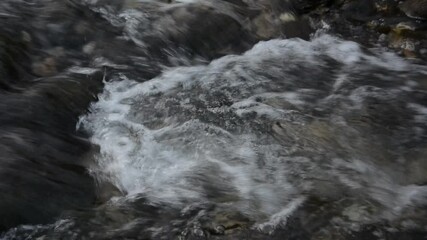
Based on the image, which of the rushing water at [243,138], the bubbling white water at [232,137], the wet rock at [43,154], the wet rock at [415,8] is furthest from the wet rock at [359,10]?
the wet rock at [43,154]

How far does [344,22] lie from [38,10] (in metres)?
4.83

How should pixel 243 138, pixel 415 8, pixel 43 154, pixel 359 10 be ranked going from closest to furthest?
pixel 43 154, pixel 243 138, pixel 415 8, pixel 359 10

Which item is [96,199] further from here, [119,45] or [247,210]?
[119,45]

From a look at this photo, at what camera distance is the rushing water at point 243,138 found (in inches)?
148

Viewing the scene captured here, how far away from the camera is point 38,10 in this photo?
6742 millimetres

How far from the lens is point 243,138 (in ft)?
16.1

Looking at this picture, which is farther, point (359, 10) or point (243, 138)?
point (359, 10)

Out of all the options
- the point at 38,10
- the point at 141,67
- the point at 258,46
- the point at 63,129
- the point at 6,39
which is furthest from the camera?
the point at 258,46

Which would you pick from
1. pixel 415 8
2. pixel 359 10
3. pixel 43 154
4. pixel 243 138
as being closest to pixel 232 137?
pixel 243 138

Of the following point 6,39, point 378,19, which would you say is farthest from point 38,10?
point 378,19

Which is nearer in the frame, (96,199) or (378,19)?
(96,199)

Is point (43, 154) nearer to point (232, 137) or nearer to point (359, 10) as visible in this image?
point (232, 137)

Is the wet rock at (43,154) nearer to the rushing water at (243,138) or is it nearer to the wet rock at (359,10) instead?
the rushing water at (243,138)

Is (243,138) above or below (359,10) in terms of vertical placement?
below
